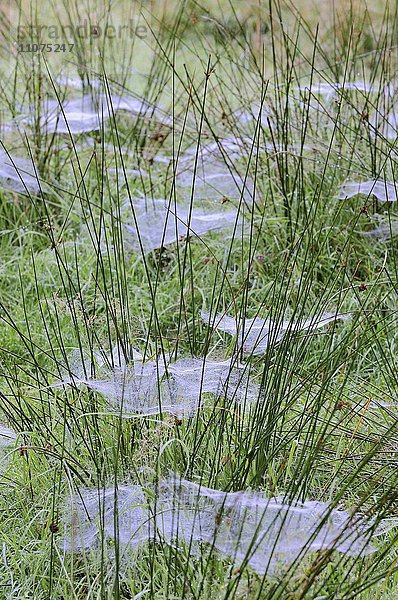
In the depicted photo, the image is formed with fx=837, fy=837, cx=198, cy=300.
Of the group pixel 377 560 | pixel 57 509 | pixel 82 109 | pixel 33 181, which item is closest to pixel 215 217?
pixel 33 181

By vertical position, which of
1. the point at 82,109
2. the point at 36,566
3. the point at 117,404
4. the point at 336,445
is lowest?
the point at 36,566

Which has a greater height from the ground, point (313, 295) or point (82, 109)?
point (82, 109)

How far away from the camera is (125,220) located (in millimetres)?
3104

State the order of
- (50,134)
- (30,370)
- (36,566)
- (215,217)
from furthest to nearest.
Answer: (50,134) < (215,217) < (30,370) < (36,566)

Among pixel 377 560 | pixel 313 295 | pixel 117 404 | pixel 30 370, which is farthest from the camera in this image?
pixel 313 295

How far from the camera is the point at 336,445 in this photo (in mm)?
1959

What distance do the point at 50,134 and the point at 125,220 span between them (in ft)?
2.41

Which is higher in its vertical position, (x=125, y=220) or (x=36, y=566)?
(x=125, y=220)

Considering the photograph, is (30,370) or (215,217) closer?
(30,370)

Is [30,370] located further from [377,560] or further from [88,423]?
[377,560]

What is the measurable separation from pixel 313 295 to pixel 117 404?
982 mm

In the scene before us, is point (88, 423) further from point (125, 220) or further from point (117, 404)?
point (125, 220)

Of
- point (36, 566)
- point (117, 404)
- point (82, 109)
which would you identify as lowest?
point (36, 566)

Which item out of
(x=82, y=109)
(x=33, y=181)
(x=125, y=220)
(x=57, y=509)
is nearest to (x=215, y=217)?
(x=125, y=220)
